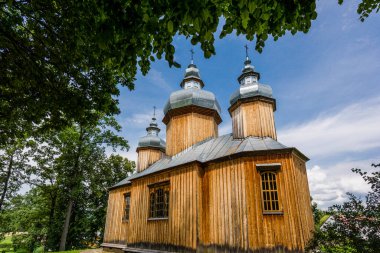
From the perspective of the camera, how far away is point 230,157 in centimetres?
1060

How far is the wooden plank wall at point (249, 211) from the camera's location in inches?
350

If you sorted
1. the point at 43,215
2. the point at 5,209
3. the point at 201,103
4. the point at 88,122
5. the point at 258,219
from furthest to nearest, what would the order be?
the point at 43,215 → the point at 5,209 → the point at 201,103 → the point at 258,219 → the point at 88,122

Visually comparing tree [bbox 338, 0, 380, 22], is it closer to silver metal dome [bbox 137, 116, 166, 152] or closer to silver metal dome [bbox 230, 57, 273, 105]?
silver metal dome [bbox 230, 57, 273, 105]

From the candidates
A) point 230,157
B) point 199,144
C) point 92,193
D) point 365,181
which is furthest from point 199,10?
point 92,193

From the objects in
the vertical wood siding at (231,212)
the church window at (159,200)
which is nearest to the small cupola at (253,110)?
the vertical wood siding at (231,212)

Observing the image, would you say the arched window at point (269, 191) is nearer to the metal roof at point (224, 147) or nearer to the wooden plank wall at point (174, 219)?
the metal roof at point (224, 147)

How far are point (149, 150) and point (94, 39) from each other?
53.9 feet

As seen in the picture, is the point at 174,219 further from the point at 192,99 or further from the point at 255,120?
the point at 192,99

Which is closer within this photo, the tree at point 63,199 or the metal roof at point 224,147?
the metal roof at point 224,147

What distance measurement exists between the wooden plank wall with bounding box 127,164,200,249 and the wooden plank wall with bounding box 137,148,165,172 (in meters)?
4.74

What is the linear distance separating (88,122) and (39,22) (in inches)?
116

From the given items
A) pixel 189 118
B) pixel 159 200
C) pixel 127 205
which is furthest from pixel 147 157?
pixel 159 200

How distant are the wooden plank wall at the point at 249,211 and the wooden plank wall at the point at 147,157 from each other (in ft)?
27.4

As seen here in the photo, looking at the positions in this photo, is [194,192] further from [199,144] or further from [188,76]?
[188,76]
